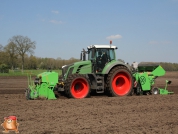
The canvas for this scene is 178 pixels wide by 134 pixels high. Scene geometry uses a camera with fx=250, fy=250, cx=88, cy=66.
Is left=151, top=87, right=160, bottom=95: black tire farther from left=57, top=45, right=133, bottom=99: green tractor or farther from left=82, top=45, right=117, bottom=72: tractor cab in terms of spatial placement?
left=82, top=45, right=117, bottom=72: tractor cab

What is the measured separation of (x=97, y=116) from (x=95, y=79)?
4099mm

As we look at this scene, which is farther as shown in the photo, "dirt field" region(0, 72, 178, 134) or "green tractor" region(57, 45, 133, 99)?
"green tractor" region(57, 45, 133, 99)

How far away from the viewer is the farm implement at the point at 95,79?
9.98m

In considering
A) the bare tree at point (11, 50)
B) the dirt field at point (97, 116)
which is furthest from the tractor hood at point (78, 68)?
the bare tree at point (11, 50)

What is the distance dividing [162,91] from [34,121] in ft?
25.0

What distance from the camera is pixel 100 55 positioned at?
36.8 feet

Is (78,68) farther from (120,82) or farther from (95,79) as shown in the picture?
(120,82)

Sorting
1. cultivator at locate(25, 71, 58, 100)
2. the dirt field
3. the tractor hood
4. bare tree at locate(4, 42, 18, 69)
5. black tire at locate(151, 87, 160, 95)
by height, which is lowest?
the dirt field

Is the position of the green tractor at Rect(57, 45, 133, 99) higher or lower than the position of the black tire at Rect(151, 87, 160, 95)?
higher

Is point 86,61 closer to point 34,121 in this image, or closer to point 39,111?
point 39,111

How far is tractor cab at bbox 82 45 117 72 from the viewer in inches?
436

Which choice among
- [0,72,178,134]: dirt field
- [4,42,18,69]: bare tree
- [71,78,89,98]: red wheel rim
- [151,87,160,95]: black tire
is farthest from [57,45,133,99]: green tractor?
[4,42,18,69]: bare tree

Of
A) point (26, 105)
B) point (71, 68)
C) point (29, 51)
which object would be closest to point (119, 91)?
point (71, 68)

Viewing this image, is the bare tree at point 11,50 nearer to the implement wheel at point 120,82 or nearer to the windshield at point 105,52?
the windshield at point 105,52
